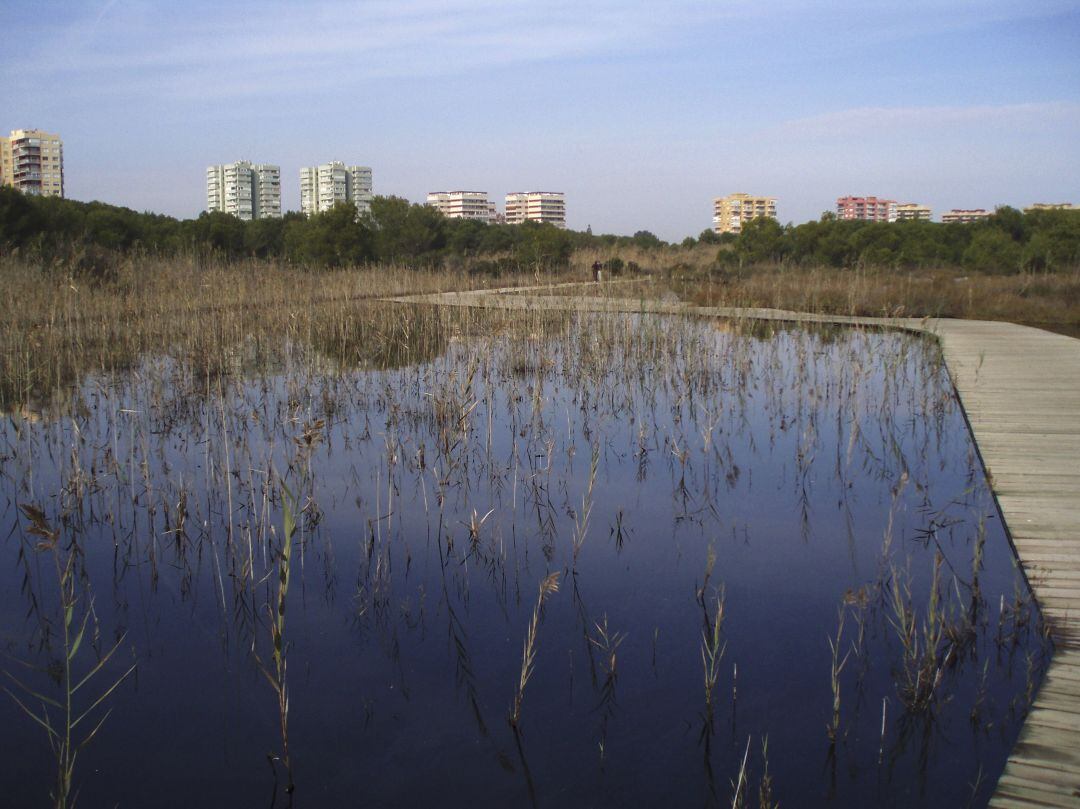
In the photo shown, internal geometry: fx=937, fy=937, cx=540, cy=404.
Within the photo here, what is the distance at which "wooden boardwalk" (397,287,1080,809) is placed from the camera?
2.04m

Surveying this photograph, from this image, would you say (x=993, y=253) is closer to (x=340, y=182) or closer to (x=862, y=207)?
(x=862, y=207)

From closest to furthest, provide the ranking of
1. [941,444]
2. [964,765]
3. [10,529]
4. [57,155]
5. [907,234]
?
[964,765], [10,529], [941,444], [907,234], [57,155]

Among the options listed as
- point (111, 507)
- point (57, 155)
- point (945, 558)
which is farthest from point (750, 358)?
point (57, 155)

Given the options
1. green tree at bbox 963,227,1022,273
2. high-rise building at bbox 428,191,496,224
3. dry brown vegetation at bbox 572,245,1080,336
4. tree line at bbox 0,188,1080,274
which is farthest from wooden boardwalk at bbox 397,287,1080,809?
high-rise building at bbox 428,191,496,224

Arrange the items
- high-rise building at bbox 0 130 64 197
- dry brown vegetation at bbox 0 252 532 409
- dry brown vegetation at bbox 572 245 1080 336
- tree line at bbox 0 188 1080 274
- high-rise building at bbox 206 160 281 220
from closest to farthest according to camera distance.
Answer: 1. dry brown vegetation at bbox 0 252 532 409
2. dry brown vegetation at bbox 572 245 1080 336
3. tree line at bbox 0 188 1080 274
4. high-rise building at bbox 0 130 64 197
5. high-rise building at bbox 206 160 281 220

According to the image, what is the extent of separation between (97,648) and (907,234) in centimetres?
2681

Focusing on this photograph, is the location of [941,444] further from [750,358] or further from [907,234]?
[907,234]

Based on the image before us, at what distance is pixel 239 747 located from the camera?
2393mm

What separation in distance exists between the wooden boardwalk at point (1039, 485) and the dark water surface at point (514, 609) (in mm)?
117

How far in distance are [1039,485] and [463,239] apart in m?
29.2

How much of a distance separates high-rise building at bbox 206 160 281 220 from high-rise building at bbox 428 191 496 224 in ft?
49.7

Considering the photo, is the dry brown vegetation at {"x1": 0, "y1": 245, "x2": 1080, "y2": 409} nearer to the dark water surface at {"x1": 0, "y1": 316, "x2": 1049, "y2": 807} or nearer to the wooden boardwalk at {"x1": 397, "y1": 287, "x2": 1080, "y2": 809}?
the dark water surface at {"x1": 0, "y1": 316, "x2": 1049, "y2": 807}

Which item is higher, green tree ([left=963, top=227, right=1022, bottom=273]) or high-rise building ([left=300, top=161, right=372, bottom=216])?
high-rise building ([left=300, top=161, right=372, bottom=216])

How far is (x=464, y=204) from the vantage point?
8856 centimetres
